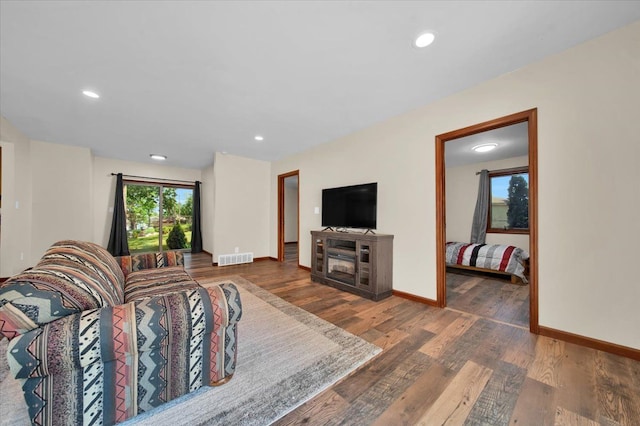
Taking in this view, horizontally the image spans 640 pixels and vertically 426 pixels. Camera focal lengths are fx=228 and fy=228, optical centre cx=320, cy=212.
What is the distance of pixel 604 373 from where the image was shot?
1576 mm

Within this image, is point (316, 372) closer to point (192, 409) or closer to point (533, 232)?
point (192, 409)

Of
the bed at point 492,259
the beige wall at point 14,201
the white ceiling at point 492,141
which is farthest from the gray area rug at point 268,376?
the bed at point 492,259

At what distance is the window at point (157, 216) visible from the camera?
236 inches

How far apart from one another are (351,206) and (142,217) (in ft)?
19.0

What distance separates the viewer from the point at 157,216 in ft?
20.5

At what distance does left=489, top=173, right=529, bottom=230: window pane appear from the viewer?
4.81m

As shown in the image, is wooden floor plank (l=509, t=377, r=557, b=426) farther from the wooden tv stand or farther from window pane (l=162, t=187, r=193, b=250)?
window pane (l=162, t=187, r=193, b=250)

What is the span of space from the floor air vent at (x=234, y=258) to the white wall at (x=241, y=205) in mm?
100

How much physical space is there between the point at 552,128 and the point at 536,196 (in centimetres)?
62

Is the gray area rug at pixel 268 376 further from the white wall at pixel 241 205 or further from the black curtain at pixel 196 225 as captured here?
the black curtain at pixel 196 225

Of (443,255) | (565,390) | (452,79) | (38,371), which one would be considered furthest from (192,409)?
(452,79)

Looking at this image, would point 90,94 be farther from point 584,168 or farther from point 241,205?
point 584,168

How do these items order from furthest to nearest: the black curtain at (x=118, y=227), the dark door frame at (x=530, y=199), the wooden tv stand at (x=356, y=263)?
the black curtain at (x=118, y=227)
the wooden tv stand at (x=356, y=263)
the dark door frame at (x=530, y=199)

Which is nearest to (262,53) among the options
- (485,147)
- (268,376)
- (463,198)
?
(268,376)
